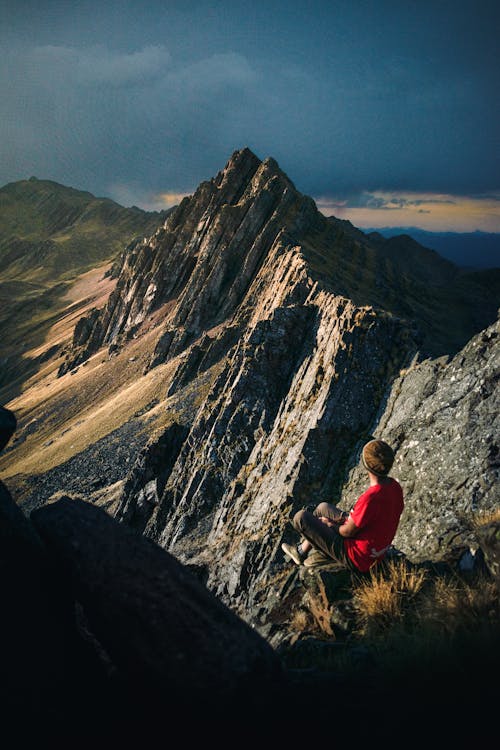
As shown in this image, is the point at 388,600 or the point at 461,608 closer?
the point at 461,608

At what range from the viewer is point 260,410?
26.3 metres

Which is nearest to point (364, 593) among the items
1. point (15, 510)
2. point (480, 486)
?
point (480, 486)

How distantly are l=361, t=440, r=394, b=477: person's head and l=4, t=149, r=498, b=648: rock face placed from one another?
90.3 inches

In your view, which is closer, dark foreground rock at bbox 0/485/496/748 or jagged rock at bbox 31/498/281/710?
dark foreground rock at bbox 0/485/496/748

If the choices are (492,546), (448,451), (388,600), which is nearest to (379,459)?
(492,546)

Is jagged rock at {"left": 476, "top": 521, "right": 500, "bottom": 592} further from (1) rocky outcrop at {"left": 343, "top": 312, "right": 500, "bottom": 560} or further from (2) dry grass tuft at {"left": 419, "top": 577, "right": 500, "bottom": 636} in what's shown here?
(1) rocky outcrop at {"left": 343, "top": 312, "right": 500, "bottom": 560}

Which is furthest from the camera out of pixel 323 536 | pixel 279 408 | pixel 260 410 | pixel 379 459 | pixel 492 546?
pixel 260 410

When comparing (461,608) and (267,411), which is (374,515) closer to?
(461,608)

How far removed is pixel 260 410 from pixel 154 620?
71.1 feet

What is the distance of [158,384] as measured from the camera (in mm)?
50125

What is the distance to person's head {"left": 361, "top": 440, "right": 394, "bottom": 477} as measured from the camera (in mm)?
6930

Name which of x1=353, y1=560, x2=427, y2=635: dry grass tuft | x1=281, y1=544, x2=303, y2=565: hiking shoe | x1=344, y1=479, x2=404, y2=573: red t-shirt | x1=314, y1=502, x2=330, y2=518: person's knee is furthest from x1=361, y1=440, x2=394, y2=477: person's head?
x1=281, y1=544, x2=303, y2=565: hiking shoe

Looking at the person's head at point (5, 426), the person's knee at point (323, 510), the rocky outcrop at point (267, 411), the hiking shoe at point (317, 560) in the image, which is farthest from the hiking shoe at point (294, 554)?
the person's head at point (5, 426)

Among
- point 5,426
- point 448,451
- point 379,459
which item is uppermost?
point 5,426
